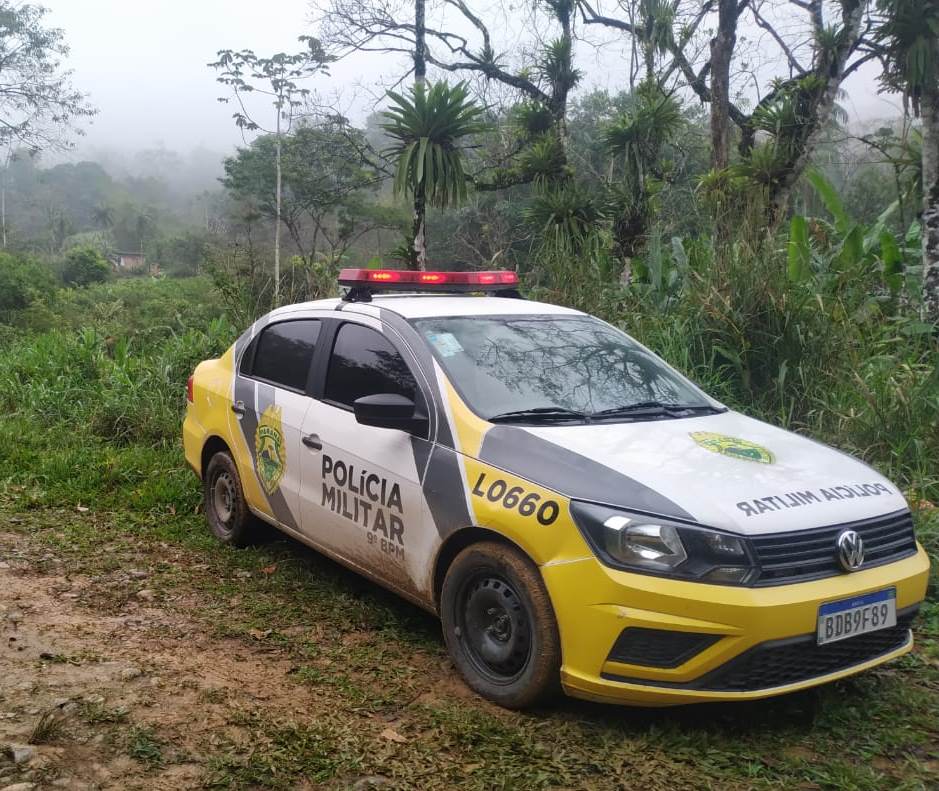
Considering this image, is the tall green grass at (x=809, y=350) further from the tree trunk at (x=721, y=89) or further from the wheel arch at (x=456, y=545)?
the tree trunk at (x=721, y=89)

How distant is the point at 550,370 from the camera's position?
4.04 m

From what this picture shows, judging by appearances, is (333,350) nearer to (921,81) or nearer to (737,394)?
(737,394)

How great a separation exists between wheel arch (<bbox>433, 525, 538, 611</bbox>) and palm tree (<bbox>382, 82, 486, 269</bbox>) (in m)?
7.22

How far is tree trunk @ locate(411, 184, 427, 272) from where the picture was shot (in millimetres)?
10484

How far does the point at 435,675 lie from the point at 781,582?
1.48 meters

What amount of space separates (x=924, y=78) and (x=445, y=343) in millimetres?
5929

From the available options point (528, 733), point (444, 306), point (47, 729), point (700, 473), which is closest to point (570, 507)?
point (700, 473)

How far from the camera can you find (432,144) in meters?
10.2

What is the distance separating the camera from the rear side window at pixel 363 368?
13.4 ft

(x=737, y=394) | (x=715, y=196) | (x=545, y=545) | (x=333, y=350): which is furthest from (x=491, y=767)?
(x=715, y=196)

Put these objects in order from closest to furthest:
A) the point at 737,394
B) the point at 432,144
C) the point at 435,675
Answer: the point at 435,675 → the point at 737,394 → the point at 432,144

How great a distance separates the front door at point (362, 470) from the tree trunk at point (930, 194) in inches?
208

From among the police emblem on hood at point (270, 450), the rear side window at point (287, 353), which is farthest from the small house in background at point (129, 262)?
the police emblem on hood at point (270, 450)

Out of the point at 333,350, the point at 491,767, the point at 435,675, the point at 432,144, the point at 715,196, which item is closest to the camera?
the point at 491,767
